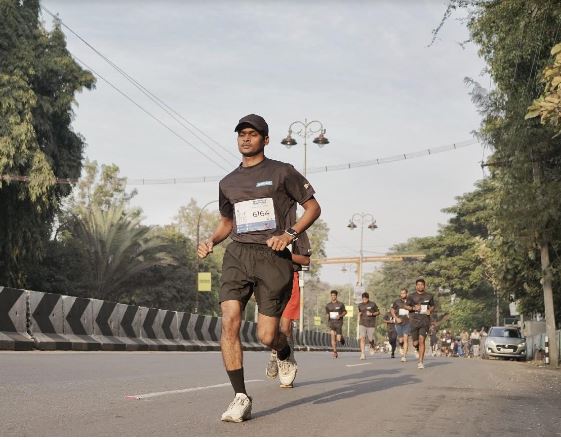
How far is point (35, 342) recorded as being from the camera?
54.7 ft

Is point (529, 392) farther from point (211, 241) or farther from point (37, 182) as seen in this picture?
point (37, 182)

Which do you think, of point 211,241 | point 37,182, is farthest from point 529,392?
point 37,182

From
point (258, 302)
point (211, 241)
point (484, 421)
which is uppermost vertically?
point (211, 241)

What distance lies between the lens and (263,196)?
21.0 ft

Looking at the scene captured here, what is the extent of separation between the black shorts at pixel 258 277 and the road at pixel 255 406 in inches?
31.8

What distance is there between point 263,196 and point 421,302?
41.4 feet

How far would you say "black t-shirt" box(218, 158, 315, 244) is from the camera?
6.35m

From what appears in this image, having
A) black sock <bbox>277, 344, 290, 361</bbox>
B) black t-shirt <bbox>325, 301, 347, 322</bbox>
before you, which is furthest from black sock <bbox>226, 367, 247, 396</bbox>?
black t-shirt <bbox>325, 301, 347, 322</bbox>

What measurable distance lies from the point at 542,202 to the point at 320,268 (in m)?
70.0

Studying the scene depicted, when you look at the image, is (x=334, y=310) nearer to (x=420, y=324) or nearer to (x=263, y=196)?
(x=420, y=324)

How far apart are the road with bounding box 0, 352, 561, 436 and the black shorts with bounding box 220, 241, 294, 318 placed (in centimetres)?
81

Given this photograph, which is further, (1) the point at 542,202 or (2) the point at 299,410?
(1) the point at 542,202

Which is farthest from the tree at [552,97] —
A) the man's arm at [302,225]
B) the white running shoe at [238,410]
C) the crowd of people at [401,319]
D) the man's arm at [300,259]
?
the crowd of people at [401,319]

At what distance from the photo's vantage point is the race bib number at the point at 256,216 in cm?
635
